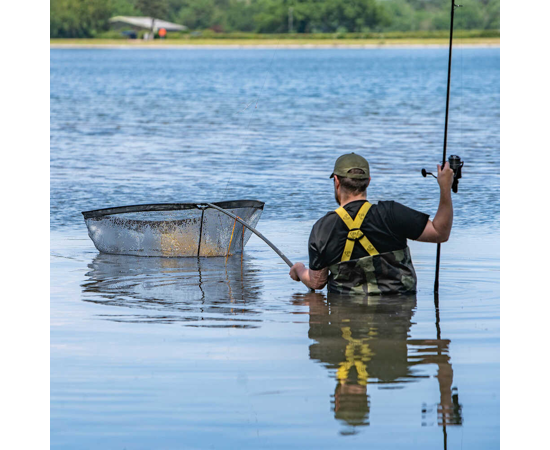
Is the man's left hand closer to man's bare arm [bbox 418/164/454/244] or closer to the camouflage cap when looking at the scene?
the camouflage cap

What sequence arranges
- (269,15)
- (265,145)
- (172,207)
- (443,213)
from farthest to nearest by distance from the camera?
1. (269,15)
2. (265,145)
3. (172,207)
4. (443,213)

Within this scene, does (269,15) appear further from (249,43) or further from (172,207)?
(172,207)

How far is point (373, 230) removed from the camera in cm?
653

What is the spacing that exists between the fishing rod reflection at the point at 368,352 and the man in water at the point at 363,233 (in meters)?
0.28

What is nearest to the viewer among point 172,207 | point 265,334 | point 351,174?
point 351,174

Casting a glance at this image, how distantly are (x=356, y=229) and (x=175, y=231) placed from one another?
396 cm

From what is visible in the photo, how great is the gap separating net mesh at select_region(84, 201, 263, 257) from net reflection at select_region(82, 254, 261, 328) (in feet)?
0.40

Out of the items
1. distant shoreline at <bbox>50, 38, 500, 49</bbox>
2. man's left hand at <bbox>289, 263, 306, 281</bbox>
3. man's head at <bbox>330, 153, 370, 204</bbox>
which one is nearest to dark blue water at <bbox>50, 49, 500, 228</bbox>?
man's left hand at <bbox>289, 263, 306, 281</bbox>

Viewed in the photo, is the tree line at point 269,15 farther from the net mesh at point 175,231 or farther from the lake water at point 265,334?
the net mesh at point 175,231

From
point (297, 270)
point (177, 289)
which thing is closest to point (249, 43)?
point (177, 289)

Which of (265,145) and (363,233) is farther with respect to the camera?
(265,145)

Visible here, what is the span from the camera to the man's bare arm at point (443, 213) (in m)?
6.14
